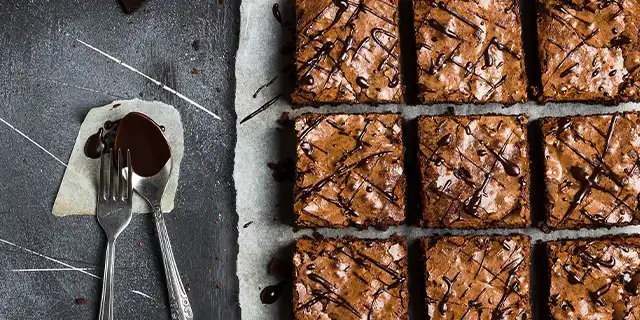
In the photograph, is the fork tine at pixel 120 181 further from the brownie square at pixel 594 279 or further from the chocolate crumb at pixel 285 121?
the brownie square at pixel 594 279

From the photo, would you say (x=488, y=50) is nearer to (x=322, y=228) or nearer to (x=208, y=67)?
(x=322, y=228)

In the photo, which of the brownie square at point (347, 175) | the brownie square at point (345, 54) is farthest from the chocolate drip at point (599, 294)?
the brownie square at point (345, 54)

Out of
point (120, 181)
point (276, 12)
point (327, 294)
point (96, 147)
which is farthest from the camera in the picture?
point (276, 12)

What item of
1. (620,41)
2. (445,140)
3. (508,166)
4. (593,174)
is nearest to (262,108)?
(445,140)

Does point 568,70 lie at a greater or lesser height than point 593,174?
greater

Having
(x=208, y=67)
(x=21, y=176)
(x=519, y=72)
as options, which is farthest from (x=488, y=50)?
(x=21, y=176)

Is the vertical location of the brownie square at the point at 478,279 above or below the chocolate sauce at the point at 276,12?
below

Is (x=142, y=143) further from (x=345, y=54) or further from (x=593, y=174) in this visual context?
(x=593, y=174)
